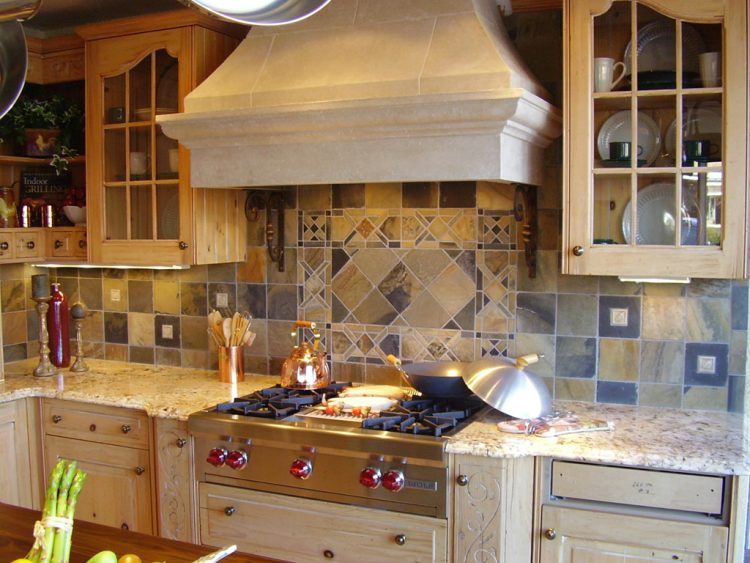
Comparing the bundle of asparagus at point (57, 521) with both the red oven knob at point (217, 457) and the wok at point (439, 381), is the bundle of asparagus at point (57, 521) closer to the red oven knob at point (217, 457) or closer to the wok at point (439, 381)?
the red oven knob at point (217, 457)

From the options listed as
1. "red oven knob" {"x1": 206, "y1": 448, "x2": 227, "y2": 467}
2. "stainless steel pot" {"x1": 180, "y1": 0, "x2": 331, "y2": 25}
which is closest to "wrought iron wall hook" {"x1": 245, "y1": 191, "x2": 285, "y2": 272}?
"red oven knob" {"x1": 206, "y1": 448, "x2": 227, "y2": 467}

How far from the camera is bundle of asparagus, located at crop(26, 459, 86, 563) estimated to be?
1.47 metres

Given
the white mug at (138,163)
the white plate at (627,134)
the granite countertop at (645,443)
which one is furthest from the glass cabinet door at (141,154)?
the white plate at (627,134)

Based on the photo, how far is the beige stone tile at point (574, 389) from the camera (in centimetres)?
292

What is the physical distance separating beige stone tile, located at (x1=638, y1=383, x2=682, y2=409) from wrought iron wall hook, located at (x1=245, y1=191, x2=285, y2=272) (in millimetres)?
1563

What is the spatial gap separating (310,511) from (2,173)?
2.39m

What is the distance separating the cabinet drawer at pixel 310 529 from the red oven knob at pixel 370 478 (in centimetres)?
11

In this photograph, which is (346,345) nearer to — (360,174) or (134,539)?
(360,174)

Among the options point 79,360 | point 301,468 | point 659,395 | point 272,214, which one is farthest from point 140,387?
point 659,395

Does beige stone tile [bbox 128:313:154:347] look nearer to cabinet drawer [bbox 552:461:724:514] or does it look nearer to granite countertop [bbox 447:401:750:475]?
granite countertop [bbox 447:401:750:475]

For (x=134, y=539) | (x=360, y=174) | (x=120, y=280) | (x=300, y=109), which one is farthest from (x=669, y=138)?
(x=120, y=280)

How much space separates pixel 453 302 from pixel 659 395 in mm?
830

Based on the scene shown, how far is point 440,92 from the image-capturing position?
2.47m

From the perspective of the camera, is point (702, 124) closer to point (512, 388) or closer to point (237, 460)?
point (512, 388)
